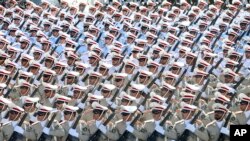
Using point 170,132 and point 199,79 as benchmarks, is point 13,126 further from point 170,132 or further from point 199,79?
point 199,79

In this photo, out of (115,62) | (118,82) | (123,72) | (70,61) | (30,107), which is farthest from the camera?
(70,61)

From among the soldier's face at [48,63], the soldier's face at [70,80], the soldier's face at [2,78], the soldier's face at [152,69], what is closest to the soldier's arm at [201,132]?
the soldier's face at [152,69]

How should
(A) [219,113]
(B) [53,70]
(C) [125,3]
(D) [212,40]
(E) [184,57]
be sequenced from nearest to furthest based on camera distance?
(A) [219,113] → (B) [53,70] → (E) [184,57] → (D) [212,40] → (C) [125,3]

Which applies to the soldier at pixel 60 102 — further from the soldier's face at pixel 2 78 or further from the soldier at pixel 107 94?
the soldier's face at pixel 2 78

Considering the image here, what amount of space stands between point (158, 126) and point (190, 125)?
832 millimetres

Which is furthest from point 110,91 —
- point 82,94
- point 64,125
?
point 64,125

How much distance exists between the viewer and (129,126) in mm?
15828

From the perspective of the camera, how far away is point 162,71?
20438 millimetres

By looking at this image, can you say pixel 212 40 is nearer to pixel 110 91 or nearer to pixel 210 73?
pixel 210 73

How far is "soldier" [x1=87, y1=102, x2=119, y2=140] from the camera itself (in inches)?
618

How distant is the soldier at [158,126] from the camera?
15.6m

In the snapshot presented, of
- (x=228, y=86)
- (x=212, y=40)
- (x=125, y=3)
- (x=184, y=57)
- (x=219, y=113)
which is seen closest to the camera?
(x=219, y=113)

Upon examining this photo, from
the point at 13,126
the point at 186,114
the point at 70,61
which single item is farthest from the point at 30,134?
the point at 70,61

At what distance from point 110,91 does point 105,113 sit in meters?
1.51
